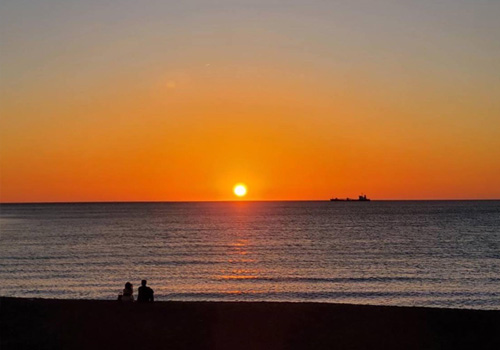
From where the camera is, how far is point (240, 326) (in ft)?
56.4

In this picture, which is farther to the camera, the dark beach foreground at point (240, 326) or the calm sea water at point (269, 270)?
the calm sea water at point (269, 270)

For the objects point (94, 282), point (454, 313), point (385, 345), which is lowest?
point (385, 345)

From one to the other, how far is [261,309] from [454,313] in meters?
5.80

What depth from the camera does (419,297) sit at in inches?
1447

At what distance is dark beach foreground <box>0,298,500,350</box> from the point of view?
15.3 meters

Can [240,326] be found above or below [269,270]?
below

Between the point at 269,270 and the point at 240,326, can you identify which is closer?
the point at 240,326

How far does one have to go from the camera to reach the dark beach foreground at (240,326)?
1529 centimetres

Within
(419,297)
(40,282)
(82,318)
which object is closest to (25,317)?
(82,318)

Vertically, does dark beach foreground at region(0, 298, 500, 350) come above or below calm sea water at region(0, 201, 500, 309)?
below

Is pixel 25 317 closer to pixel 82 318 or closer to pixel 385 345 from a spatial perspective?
pixel 82 318

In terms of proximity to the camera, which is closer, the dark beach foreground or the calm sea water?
the dark beach foreground

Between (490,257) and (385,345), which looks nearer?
(385,345)

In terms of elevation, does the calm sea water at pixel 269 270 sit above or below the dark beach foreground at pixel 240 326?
above
